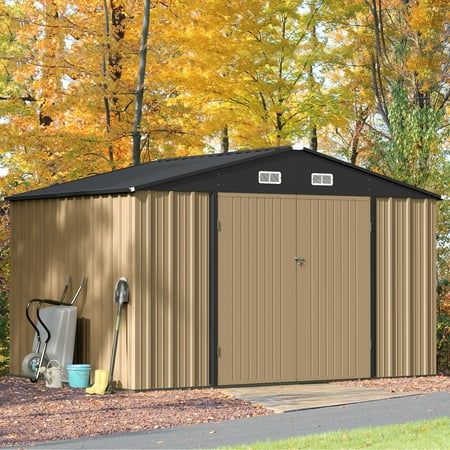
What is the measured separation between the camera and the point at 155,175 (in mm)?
14281

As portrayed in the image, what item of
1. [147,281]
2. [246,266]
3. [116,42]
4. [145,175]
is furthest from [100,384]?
[116,42]

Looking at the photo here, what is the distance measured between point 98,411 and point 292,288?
3529mm

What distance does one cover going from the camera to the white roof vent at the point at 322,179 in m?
14.5

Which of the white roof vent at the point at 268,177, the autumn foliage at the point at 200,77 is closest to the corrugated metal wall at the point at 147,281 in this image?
the white roof vent at the point at 268,177

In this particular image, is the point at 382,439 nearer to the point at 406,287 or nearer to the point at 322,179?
the point at 322,179

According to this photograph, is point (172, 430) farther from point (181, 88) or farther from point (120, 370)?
point (181, 88)

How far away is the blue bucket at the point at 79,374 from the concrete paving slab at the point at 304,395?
1609mm

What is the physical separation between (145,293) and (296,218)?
7.19ft

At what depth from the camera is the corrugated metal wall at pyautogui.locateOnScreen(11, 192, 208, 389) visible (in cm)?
1342

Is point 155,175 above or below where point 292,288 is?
above

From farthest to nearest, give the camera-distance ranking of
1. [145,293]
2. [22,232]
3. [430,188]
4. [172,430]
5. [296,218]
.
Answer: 1. [430,188]
2. [22,232]
3. [296,218]
4. [145,293]
5. [172,430]

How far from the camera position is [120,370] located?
44.4 ft

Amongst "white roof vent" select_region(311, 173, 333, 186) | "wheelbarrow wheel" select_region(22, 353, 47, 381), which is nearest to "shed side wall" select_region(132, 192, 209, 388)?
"white roof vent" select_region(311, 173, 333, 186)

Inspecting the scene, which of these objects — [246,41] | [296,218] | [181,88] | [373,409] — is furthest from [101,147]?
[373,409]
